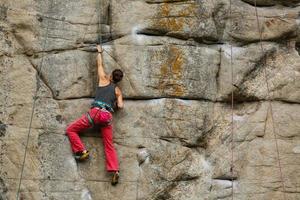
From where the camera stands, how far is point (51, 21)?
12.7 metres

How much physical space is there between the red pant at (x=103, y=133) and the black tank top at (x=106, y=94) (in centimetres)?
22

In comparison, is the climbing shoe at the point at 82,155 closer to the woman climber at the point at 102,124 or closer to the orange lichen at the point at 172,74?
the woman climber at the point at 102,124

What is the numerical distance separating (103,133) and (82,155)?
0.58 metres

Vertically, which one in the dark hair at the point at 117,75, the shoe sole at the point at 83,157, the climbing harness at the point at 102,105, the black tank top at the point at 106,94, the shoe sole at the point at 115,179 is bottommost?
the shoe sole at the point at 115,179

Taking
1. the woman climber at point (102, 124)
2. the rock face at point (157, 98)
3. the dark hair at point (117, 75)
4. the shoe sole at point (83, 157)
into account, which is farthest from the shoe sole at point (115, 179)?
the dark hair at point (117, 75)

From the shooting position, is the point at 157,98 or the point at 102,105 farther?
the point at 157,98

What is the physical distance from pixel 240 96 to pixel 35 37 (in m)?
4.31

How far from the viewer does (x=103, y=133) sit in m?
12.1

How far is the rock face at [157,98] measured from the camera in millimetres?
12133

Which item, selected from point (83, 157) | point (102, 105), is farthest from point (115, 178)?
point (102, 105)

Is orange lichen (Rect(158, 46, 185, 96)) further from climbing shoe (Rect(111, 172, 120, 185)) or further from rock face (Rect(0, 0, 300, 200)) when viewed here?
climbing shoe (Rect(111, 172, 120, 185))

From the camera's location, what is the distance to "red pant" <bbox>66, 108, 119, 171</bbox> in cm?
1195

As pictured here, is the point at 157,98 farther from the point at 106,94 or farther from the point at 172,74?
the point at 106,94

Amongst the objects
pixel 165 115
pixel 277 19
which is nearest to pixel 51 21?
pixel 165 115
